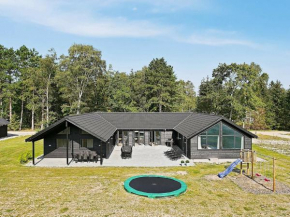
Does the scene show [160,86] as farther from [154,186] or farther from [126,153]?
[154,186]

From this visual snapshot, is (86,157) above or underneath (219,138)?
underneath

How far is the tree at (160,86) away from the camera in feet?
136

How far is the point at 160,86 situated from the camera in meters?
41.4

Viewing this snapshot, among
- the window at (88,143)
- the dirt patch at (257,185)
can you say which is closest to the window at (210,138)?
the dirt patch at (257,185)

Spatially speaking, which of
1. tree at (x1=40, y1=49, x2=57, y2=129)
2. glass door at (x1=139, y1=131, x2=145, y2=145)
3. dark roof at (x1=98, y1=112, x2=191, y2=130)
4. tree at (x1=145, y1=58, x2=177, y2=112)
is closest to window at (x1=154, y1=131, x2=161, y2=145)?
dark roof at (x1=98, y1=112, x2=191, y2=130)

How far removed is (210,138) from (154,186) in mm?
8525

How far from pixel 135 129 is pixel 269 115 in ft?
134

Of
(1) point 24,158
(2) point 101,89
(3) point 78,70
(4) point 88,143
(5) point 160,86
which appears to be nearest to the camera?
(1) point 24,158

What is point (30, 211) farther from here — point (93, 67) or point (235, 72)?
point (235, 72)

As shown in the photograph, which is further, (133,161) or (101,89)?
(101,89)

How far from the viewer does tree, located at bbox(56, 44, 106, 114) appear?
1340 inches

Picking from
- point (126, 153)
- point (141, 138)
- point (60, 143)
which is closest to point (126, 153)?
point (126, 153)

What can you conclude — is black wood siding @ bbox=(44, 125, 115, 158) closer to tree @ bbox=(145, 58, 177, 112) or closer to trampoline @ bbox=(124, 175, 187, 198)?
trampoline @ bbox=(124, 175, 187, 198)

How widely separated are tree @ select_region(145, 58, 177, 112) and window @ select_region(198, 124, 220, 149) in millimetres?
23457
